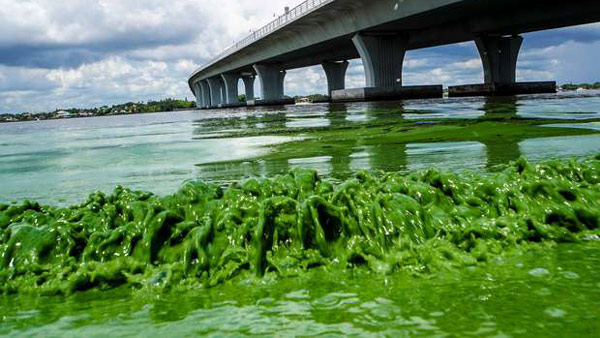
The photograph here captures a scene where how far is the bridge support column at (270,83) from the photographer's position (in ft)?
219

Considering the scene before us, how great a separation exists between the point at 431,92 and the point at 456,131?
3412cm

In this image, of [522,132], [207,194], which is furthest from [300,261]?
[522,132]

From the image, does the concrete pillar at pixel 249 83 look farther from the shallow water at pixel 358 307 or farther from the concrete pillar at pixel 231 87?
the shallow water at pixel 358 307

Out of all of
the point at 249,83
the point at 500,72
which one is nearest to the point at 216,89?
the point at 249,83

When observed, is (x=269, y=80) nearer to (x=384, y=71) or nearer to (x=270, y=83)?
(x=270, y=83)

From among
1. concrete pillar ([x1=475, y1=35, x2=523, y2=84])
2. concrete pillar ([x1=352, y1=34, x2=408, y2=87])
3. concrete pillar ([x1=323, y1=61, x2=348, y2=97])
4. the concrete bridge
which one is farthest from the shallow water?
concrete pillar ([x1=323, y1=61, x2=348, y2=97])

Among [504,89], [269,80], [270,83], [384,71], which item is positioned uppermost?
[269,80]

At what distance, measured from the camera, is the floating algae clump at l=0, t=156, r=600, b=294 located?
3154 millimetres

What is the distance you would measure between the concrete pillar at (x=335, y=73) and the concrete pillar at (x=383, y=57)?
91.6ft

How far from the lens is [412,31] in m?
43.5

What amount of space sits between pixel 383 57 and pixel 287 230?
Answer: 4181 cm

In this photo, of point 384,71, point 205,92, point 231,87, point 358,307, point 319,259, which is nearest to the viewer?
point 358,307

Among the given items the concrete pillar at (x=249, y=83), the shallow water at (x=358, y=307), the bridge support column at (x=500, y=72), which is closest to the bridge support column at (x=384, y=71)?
the bridge support column at (x=500, y=72)

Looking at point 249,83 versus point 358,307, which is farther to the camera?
point 249,83
